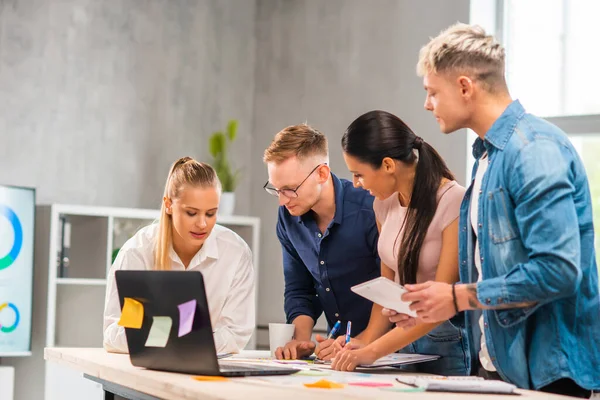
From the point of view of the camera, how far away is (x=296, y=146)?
2.68 meters

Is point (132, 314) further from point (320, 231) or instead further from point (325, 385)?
point (320, 231)

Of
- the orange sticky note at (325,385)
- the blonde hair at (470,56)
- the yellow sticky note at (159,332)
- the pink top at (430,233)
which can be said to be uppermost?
the blonde hair at (470,56)

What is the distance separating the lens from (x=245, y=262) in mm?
2777

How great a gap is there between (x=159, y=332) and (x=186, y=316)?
0.13 m

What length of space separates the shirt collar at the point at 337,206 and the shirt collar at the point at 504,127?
85cm

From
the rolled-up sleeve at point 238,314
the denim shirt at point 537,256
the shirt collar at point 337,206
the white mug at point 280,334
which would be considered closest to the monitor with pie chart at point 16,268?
the rolled-up sleeve at point 238,314

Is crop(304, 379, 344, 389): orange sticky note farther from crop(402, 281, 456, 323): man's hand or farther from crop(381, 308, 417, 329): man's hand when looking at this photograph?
crop(381, 308, 417, 329): man's hand

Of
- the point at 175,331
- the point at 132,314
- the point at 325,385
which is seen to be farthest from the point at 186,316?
the point at 325,385

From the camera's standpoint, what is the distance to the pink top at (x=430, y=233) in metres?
Result: 2.25

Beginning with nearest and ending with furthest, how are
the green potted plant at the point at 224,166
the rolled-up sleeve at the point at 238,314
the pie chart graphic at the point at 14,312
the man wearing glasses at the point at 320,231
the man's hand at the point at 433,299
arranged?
the man's hand at the point at 433,299 < the rolled-up sleeve at the point at 238,314 < the man wearing glasses at the point at 320,231 < the pie chart graphic at the point at 14,312 < the green potted plant at the point at 224,166

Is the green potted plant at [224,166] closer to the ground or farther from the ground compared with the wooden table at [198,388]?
farther from the ground

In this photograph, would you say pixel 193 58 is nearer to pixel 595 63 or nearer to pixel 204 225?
pixel 595 63

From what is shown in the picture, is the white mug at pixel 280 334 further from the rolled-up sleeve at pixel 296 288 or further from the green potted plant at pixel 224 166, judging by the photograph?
the green potted plant at pixel 224 166

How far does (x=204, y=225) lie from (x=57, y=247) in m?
2.07
